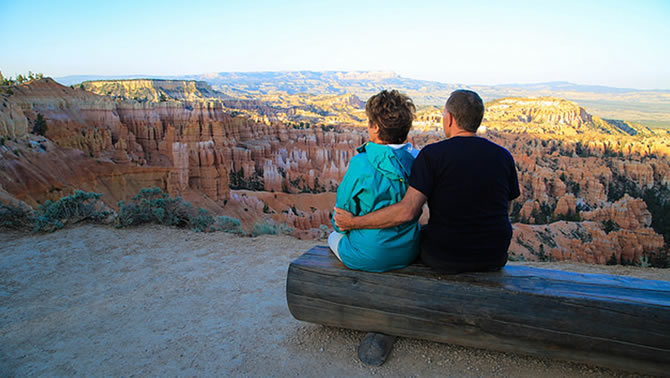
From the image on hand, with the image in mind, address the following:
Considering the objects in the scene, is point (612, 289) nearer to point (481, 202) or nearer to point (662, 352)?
point (662, 352)

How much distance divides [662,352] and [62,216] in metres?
7.69

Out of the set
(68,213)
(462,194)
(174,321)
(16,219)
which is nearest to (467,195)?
(462,194)

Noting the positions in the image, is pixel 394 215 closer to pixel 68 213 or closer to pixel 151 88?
pixel 68 213

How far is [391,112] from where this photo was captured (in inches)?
95.2

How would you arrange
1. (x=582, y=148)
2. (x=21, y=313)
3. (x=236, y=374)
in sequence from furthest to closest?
(x=582, y=148)
(x=21, y=313)
(x=236, y=374)

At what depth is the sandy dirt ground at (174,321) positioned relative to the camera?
8.43 feet

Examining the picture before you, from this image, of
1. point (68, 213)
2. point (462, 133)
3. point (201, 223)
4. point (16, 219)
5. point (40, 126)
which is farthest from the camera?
point (40, 126)

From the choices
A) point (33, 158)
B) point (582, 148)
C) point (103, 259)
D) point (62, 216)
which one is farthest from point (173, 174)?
point (582, 148)

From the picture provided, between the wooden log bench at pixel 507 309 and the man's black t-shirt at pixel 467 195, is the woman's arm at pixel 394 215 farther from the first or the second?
the wooden log bench at pixel 507 309

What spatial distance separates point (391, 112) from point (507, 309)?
139 centimetres

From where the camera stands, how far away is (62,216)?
6.41m

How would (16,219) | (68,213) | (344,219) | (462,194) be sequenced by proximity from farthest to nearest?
(68,213) → (16,219) → (344,219) → (462,194)

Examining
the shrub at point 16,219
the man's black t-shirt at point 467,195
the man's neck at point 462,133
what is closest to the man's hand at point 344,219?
the man's black t-shirt at point 467,195

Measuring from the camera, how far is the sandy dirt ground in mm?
2568
